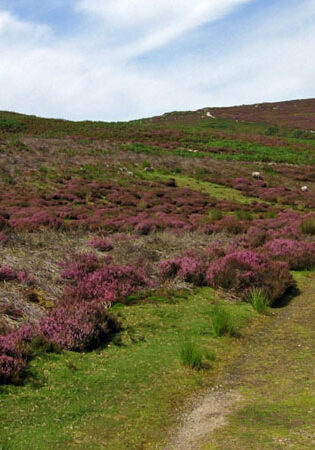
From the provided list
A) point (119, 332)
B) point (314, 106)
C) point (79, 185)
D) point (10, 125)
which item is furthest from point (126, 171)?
point (314, 106)

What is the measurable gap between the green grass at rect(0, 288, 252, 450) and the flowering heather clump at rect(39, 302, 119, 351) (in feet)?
0.96

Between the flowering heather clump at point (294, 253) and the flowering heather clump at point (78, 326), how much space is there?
7828 millimetres

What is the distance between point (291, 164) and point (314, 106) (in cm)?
7243

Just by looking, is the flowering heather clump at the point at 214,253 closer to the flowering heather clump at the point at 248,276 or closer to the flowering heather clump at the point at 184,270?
the flowering heather clump at the point at 248,276

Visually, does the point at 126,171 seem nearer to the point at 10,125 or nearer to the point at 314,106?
the point at 10,125

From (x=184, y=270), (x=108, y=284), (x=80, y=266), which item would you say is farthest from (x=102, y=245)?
(x=108, y=284)

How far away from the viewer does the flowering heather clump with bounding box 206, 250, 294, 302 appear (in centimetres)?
1175

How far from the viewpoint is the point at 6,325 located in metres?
8.27

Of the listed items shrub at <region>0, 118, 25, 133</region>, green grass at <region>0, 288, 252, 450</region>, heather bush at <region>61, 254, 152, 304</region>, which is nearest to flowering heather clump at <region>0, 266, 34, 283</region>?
heather bush at <region>61, 254, 152, 304</region>

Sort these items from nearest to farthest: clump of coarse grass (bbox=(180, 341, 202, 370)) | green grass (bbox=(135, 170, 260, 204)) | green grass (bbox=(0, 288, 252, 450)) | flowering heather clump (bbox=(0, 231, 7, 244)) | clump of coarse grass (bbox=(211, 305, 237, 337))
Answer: green grass (bbox=(0, 288, 252, 450))
clump of coarse grass (bbox=(180, 341, 202, 370))
clump of coarse grass (bbox=(211, 305, 237, 337))
flowering heather clump (bbox=(0, 231, 7, 244))
green grass (bbox=(135, 170, 260, 204))

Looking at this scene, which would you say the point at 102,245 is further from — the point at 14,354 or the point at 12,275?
the point at 14,354

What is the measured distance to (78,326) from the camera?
27.2 feet

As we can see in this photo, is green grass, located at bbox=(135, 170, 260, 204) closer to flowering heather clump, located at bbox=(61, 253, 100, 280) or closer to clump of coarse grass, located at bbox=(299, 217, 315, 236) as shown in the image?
clump of coarse grass, located at bbox=(299, 217, 315, 236)

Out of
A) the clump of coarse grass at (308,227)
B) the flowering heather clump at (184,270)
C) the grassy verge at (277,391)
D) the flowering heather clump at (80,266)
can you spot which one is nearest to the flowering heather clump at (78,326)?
the flowering heather clump at (80,266)
